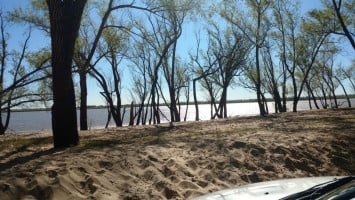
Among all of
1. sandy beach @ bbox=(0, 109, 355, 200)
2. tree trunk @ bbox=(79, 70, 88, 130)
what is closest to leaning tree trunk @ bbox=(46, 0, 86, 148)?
sandy beach @ bbox=(0, 109, 355, 200)

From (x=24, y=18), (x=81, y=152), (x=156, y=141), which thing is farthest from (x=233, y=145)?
(x=24, y=18)

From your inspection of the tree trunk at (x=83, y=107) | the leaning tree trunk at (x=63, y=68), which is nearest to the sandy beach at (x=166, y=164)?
the leaning tree trunk at (x=63, y=68)

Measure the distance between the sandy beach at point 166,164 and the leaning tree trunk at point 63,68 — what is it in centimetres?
43

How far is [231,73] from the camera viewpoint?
34.5 metres

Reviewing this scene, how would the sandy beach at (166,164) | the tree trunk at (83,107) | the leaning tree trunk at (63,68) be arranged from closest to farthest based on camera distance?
the sandy beach at (166,164), the leaning tree trunk at (63,68), the tree trunk at (83,107)

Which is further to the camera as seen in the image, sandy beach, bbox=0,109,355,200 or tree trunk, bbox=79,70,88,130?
tree trunk, bbox=79,70,88,130

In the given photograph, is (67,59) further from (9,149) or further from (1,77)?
(1,77)

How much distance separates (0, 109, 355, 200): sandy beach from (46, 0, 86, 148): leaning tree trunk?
1.41 ft

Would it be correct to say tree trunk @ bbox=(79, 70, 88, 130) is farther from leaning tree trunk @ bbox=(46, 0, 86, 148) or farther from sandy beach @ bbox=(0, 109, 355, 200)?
leaning tree trunk @ bbox=(46, 0, 86, 148)

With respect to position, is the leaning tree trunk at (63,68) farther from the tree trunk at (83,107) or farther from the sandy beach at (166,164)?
the tree trunk at (83,107)

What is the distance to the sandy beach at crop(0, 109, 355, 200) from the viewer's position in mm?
5301

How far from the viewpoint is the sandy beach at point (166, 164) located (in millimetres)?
5301

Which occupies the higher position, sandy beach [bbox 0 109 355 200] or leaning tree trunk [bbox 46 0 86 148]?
leaning tree trunk [bbox 46 0 86 148]

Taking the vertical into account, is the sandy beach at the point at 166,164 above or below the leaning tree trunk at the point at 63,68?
below
